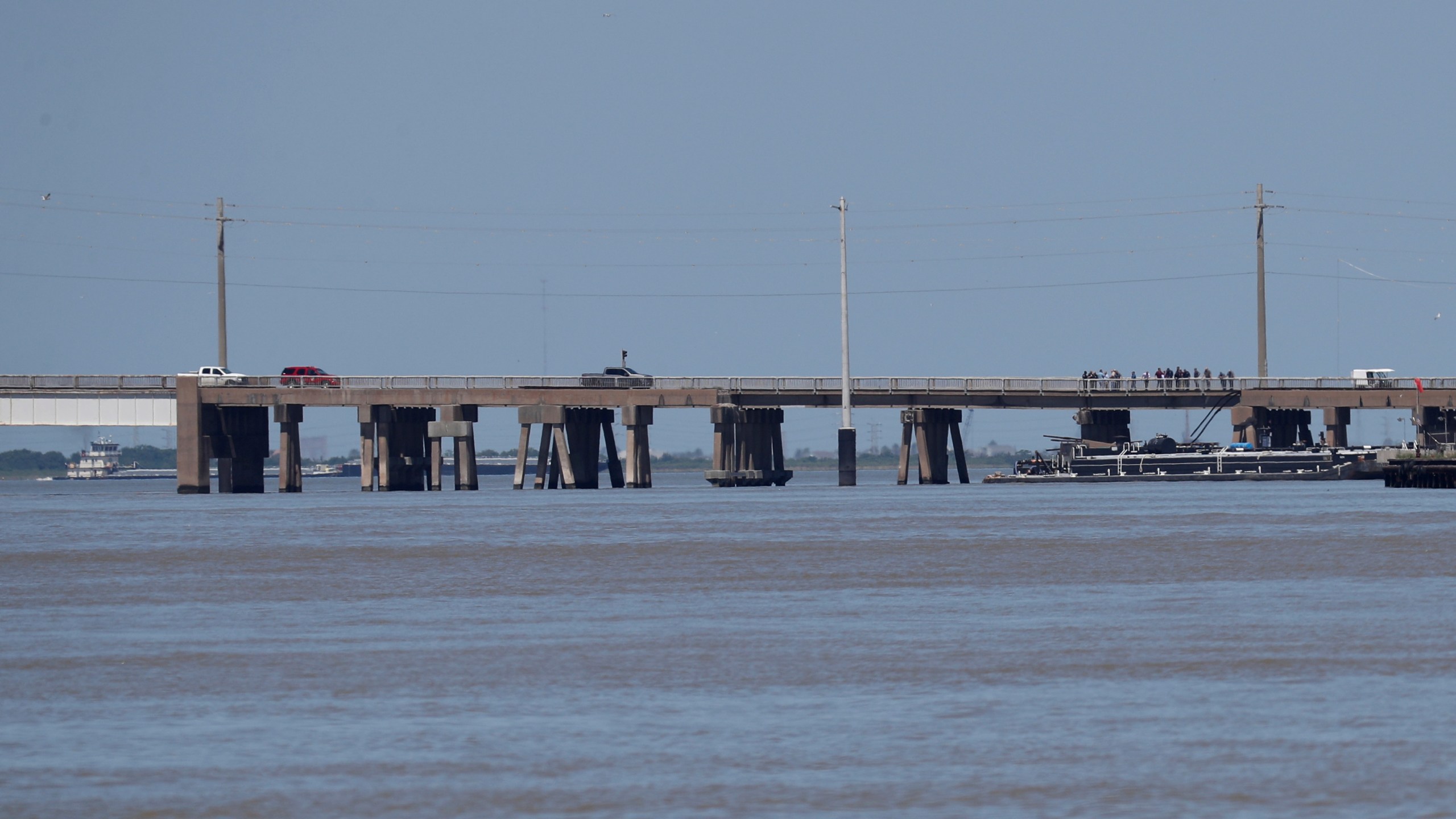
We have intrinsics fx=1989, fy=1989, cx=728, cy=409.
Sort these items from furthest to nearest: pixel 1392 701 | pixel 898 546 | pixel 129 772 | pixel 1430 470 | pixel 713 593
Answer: pixel 1430 470
pixel 898 546
pixel 713 593
pixel 1392 701
pixel 129 772

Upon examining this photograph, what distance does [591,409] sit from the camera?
12619 centimetres

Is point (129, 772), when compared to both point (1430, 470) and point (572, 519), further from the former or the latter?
point (1430, 470)

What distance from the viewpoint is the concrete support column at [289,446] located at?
402 feet

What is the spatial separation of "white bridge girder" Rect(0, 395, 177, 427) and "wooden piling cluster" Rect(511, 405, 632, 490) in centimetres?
2435

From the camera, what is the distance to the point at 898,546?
5634cm

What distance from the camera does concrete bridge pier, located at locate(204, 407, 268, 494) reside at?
12438 cm

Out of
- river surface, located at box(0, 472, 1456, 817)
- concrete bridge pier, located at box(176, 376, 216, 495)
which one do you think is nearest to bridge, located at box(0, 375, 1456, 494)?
concrete bridge pier, located at box(176, 376, 216, 495)

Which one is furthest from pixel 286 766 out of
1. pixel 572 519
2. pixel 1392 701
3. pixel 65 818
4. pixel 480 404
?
pixel 480 404

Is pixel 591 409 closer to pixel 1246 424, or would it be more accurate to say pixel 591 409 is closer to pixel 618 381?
pixel 618 381

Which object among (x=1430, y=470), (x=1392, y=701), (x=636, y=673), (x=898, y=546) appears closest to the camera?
(x=1392, y=701)

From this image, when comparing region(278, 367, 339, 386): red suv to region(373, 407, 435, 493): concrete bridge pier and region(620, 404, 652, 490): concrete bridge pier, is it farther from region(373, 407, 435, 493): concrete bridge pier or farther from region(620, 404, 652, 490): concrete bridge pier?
region(620, 404, 652, 490): concrete bridge pier

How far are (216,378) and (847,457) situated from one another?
3948 cm

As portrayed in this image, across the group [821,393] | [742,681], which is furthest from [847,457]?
[742,681]

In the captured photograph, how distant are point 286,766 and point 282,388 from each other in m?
105
